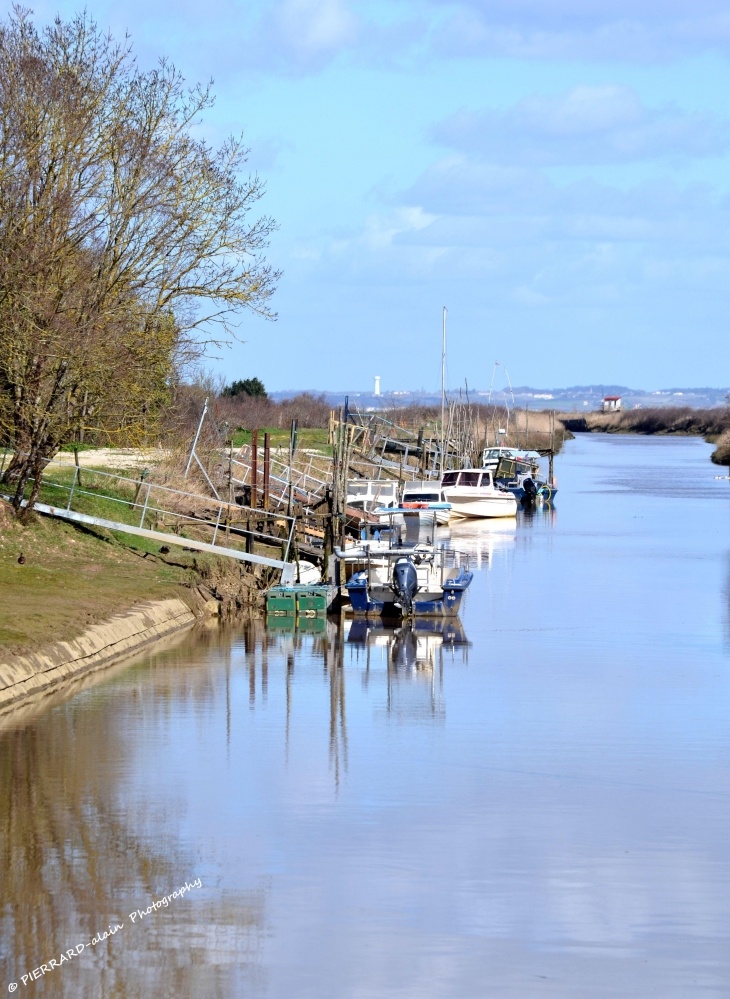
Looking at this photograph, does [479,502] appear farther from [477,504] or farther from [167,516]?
[167,516]

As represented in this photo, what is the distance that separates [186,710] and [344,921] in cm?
1108

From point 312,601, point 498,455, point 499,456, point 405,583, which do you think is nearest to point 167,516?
point 312,601

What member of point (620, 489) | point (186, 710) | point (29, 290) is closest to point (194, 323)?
point (29, 290)

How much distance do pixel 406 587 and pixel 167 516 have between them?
837 centimetres

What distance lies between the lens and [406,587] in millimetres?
35969

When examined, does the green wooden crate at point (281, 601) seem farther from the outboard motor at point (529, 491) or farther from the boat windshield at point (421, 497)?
the outboard motor at point (529, 491)

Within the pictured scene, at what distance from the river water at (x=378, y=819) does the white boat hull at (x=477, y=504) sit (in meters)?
37.2

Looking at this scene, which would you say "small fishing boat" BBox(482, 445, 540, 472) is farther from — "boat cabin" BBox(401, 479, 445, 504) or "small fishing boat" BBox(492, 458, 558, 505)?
"boat cabin" BBox(401, 479, 445, 504)

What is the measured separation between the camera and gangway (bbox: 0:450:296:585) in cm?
3675

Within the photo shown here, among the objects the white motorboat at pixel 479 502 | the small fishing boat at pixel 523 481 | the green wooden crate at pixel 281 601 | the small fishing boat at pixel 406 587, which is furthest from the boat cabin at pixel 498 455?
the green wooden crate at pixel 281 601

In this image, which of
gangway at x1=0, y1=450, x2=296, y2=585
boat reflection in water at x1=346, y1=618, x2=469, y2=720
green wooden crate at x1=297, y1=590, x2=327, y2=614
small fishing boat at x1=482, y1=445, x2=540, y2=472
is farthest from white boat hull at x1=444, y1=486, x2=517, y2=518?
green wooden crate at x1=297, y1=590, x2=327, y2=614

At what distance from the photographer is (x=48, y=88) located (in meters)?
35.6

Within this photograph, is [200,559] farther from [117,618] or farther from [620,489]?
[620,489]

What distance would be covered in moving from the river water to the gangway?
412 cm
